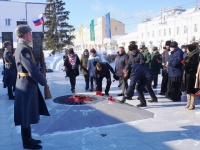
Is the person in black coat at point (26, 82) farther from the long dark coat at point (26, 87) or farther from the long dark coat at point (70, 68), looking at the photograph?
the long dark coat at point (70, 68)

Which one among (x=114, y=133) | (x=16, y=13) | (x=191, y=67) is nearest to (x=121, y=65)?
(x=191, y=67)

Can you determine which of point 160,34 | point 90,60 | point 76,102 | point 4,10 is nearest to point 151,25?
point 160,34

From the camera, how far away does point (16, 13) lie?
39.5 meters

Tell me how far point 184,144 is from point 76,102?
119 inches

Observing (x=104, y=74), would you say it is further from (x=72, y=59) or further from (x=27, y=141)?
(x=27, y=141)

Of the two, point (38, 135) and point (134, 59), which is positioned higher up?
point (134, 59)

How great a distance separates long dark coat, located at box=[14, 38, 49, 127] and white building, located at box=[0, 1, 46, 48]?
3658 cm

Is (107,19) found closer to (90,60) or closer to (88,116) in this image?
(90,60)

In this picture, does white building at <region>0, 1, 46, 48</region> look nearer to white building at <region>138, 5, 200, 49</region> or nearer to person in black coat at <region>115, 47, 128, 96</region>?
white building at <region>138, 5, 200, 49</region>

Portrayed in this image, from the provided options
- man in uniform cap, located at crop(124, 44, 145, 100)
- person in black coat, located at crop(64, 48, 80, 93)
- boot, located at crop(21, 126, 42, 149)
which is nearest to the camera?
boot, located at crop(21, 126, 42, 149)

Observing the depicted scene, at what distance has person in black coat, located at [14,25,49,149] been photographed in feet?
11.6

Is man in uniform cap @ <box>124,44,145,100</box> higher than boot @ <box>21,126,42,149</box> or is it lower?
higher

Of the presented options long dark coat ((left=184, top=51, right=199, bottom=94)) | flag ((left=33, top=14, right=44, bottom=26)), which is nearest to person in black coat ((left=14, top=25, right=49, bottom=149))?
long dark coat ((left=184, top=51, right=199, bottom=94))

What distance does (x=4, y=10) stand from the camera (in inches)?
1534
